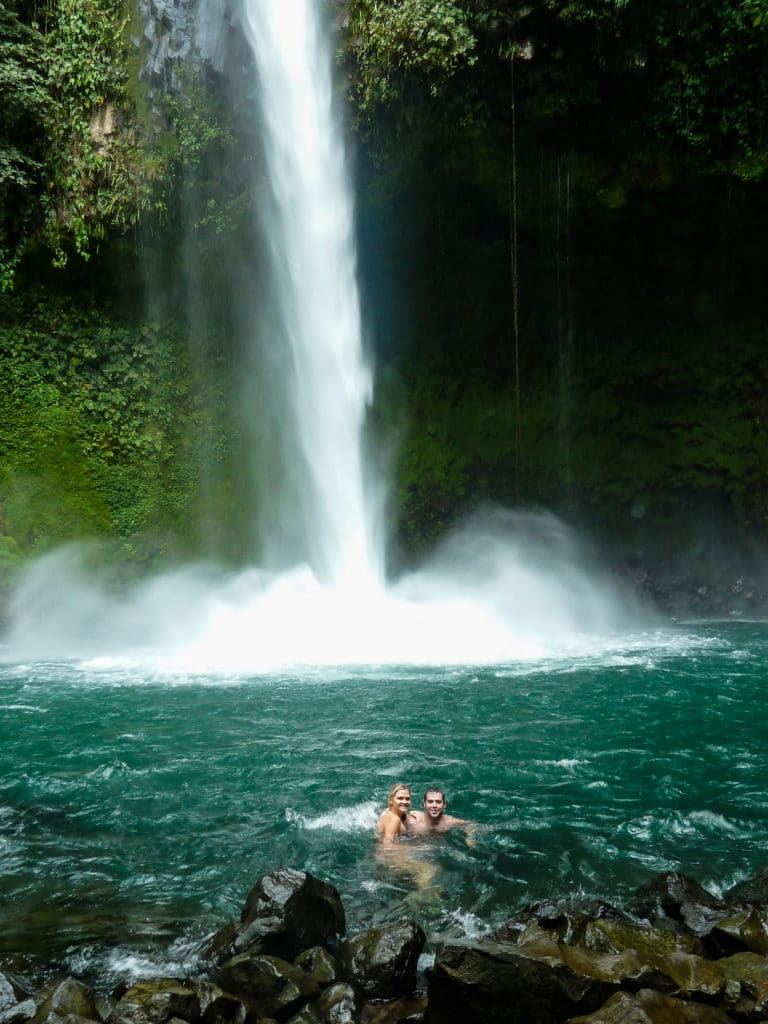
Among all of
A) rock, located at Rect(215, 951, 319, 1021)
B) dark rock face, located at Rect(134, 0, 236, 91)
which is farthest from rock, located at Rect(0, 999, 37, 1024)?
dark rock face, located at Rect(134, 0, 236, 91)

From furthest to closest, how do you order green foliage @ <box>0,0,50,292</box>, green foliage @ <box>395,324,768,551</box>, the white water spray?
green foliage @ <box>395,324,768,551</box>
green foliage @ <box>0,0,50,292</box>
the white water spray

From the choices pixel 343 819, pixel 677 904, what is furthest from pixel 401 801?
pixel 677 904

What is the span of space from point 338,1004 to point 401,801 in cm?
196

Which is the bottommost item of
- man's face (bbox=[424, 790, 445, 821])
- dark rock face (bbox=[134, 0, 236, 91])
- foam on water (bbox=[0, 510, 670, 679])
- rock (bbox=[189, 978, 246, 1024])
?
rock (bbox=[189, 978, 246, 1024])

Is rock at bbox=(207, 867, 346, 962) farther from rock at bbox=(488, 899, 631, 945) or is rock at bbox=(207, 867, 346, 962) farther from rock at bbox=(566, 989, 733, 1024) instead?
rock at bbox=(566, 989, 733, 1024)

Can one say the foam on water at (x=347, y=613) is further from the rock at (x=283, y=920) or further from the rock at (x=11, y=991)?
the rock at (x=11, y=991)

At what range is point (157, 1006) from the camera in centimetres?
357

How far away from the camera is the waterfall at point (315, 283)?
1520 cm

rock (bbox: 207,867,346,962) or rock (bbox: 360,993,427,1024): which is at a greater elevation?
rock (bbox: 207,867,346,962)

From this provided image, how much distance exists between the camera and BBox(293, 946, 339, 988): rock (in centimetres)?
395

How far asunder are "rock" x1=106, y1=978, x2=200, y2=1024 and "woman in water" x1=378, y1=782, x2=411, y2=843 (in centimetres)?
210

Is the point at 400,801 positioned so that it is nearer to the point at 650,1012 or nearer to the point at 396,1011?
the point at 396,1011

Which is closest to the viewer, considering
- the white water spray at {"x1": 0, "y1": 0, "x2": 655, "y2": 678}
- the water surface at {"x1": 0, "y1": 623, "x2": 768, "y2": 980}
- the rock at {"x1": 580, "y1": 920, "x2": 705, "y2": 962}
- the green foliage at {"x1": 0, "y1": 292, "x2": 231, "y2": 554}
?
the rock at {"x1": 580, "y1": 920, "x2": 705, "y2": 962}

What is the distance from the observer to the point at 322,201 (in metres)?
15.7
